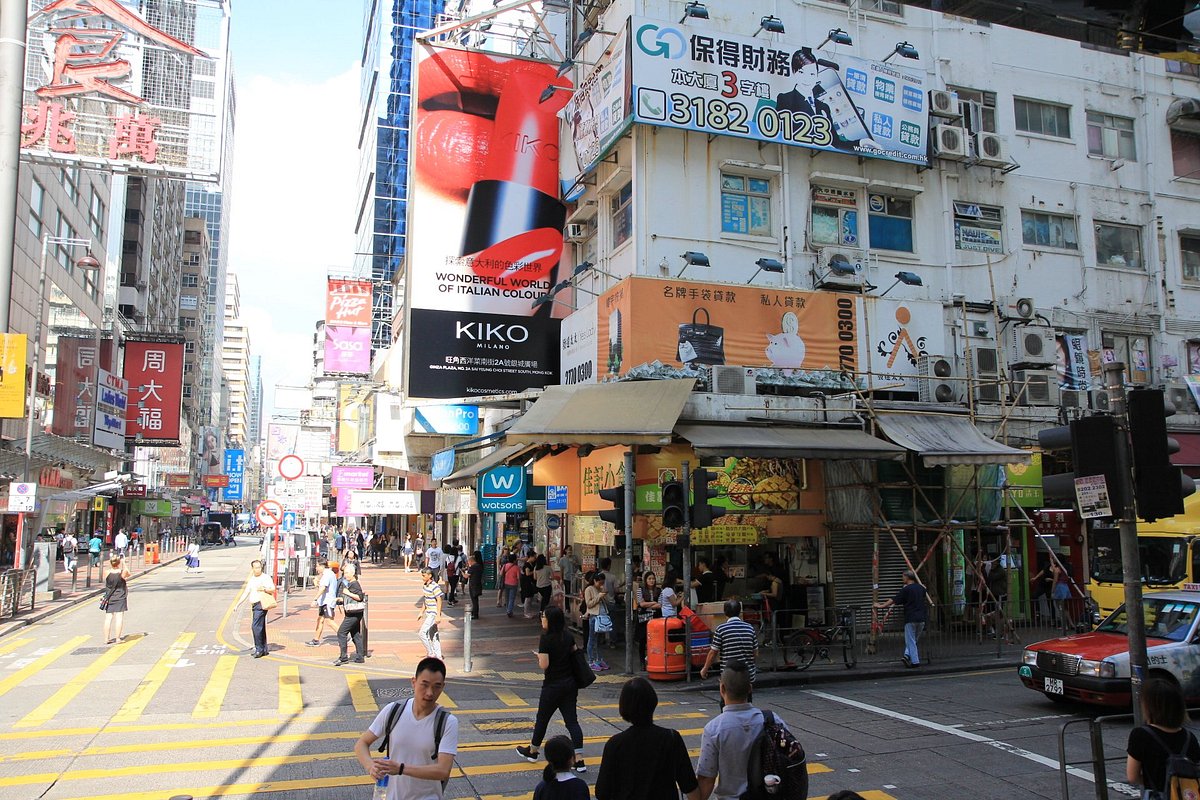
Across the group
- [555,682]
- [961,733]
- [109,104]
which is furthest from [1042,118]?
[109,104]

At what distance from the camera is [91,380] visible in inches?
1545

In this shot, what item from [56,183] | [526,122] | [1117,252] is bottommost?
[1117,252]

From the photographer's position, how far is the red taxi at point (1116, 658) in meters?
10.4

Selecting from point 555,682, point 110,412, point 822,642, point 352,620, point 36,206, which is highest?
point 36,206

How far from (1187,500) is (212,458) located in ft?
429

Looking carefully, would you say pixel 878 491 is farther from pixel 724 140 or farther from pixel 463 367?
pixel 463 367

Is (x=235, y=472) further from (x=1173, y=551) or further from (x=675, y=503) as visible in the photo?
(x=1173, y=551)

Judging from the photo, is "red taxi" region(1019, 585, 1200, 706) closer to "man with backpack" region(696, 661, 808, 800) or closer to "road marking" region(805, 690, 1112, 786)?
"road marking" region(805, 690, 1112, 786)

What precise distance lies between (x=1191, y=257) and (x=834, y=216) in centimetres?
1114

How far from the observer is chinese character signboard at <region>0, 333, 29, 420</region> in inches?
888

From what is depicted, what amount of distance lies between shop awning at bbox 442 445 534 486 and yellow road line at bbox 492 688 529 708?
6608mm

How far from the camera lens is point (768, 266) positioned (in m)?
19.2

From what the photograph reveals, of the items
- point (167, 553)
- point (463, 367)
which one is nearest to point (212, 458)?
point (167, 553)

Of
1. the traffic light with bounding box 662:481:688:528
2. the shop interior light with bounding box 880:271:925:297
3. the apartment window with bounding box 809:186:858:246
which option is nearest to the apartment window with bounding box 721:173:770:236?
the apartment window with bounding box 809:186:858:246
